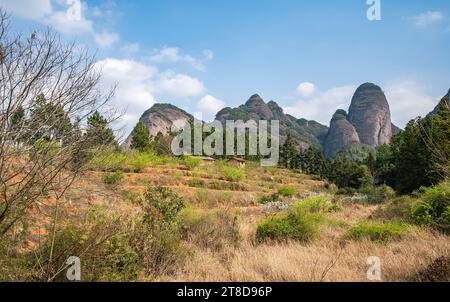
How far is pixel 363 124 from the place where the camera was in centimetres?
16488

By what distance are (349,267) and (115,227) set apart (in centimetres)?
366

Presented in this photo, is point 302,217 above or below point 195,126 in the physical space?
below

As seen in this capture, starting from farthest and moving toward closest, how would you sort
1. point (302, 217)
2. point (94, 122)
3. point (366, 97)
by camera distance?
point (366, 97) < point (302, 217) < point (94, 122)

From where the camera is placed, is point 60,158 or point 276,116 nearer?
point 60,158

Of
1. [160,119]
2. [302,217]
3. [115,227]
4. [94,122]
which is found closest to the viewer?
[115,227]

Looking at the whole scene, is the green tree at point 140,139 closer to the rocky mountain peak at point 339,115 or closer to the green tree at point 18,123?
the green tree at point 18,123

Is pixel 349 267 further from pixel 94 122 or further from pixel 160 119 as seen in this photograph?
pixel 160 119

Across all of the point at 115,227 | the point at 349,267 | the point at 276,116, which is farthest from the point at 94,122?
the point at 276,116

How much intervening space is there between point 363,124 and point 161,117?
311 feet

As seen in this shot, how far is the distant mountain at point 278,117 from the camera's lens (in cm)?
15500

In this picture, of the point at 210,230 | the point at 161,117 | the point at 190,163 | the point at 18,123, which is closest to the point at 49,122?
the point at 18,123

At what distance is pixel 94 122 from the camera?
6020 mm

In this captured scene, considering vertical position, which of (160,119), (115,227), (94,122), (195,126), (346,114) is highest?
(346,114)

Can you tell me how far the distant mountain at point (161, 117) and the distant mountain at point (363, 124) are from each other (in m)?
66.6
